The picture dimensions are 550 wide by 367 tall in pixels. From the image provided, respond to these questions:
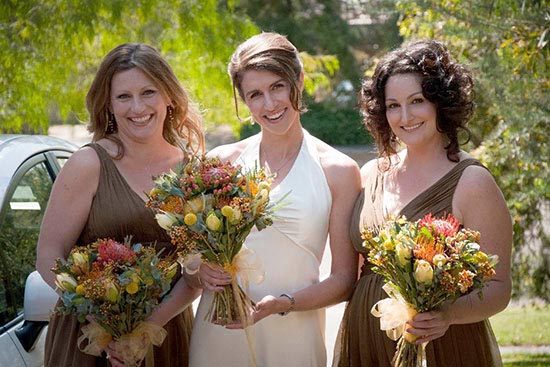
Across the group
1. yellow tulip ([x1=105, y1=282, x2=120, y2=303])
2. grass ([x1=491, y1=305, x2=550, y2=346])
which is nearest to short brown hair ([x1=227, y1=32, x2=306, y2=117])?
Result: yellow tulip ([x1=105, y1=282, x2=120, y2=303])

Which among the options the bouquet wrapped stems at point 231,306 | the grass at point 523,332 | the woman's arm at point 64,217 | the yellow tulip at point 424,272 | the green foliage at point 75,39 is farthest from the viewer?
the green foliage at point 75,39

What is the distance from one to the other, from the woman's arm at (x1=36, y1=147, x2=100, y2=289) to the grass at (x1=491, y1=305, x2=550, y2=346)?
6.68 meters

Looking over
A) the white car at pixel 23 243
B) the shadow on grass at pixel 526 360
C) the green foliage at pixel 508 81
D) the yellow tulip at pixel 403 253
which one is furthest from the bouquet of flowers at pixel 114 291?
the shadow on grass at pixel 526 360

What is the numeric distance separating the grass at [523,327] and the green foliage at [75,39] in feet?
13.2

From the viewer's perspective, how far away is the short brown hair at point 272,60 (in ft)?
14.2

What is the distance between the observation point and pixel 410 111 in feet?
13.6

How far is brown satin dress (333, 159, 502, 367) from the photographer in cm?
407

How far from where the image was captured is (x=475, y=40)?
8594 millimetres

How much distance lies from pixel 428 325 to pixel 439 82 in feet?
3.63

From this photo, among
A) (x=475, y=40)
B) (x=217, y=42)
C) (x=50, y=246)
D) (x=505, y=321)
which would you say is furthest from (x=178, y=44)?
(x=50, y=246)

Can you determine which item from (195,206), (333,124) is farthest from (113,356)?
(333,124)

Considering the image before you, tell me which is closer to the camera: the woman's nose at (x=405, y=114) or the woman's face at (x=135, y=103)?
the woman's nose at (x=405, y=114)

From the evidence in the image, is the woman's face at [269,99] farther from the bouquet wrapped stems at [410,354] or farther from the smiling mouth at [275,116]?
the bouquet wrapped stems at [410,354]

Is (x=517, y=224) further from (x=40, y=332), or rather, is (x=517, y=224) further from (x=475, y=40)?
(x=40, y=332)
